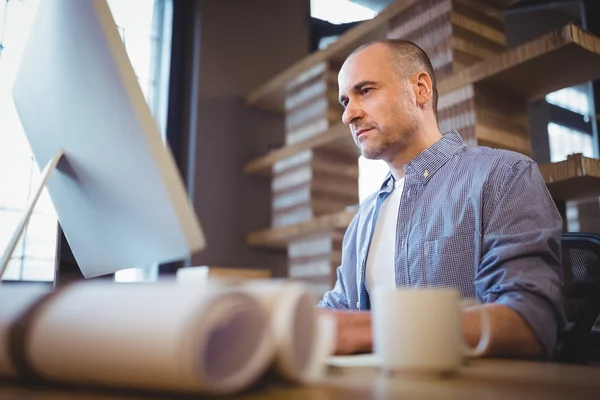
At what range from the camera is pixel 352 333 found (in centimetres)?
70

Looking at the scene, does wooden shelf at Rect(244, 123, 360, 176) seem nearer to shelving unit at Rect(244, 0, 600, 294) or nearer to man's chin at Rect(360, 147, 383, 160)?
A: shelving unit at Rect(244, 0, 600, 294)

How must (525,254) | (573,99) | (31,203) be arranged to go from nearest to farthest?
(31,203)
(525,254)
(573,99)

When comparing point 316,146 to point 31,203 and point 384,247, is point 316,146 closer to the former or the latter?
point 384,247

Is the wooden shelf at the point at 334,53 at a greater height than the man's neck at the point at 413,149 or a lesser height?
greater

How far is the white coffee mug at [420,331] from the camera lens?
0.47 metres

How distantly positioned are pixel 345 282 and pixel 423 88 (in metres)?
0.57

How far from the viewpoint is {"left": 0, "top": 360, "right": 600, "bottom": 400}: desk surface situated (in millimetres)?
385

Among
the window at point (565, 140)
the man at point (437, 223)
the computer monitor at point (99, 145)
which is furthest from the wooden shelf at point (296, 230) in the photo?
the window at point (565, 140)

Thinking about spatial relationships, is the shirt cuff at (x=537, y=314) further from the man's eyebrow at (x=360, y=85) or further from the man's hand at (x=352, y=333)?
the man's eyebrow at (x=360, y=85)

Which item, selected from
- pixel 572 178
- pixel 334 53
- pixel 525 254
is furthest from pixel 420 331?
pixel 334 53

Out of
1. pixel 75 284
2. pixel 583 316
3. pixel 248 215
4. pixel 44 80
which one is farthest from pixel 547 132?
pixel 75 284

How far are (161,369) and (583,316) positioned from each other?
1.13 meters

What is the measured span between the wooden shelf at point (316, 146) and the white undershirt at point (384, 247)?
767mm

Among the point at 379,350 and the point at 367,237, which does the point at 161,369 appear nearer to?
the point at 379,350
